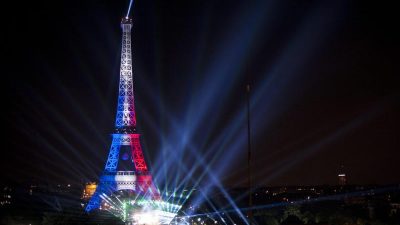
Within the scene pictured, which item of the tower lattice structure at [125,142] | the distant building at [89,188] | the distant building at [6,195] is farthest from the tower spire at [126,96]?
the distant building at [89,188]

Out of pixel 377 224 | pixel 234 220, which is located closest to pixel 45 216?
pixel 234 220

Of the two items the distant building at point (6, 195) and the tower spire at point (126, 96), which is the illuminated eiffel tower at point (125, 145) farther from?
the distant building at point (6, 195)

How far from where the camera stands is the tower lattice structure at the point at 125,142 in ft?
190

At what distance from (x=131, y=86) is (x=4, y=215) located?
100 ft

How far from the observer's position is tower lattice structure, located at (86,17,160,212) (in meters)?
57.8

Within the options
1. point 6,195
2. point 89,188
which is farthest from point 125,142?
point 89,188

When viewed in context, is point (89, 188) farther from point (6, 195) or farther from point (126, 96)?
point (6, 195)

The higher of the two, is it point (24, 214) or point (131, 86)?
point (131, 86)

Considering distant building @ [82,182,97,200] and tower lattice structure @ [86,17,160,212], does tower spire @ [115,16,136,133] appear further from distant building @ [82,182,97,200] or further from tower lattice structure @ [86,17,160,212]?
distant building @ [82,182,97,200]

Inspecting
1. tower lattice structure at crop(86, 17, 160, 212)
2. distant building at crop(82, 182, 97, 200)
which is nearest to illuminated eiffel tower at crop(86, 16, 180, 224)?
tower lattice structure at crop(86, 17, 160, 212)

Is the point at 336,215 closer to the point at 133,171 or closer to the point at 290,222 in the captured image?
the point at 290,222

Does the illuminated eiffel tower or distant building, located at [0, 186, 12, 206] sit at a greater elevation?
the illuminated eiffel tower

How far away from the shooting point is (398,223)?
3897 centimetres

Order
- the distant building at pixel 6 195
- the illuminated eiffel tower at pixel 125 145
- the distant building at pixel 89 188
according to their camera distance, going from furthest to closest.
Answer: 1. the distant building at pixel 89 188
2. the illuminated eiffel tower at pixel 125 145
3. the distant building at pixel 6 195
